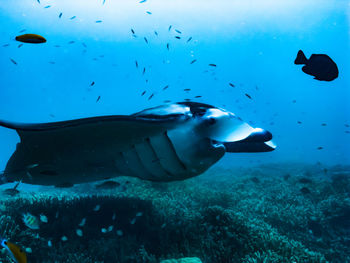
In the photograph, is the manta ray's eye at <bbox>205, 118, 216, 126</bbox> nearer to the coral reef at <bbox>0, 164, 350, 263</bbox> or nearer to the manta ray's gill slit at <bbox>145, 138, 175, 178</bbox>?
the manta ray's gill slit at <bbox>145, 138, 175, 178</bbox>

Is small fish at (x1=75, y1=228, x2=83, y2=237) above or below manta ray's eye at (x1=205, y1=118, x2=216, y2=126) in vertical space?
below

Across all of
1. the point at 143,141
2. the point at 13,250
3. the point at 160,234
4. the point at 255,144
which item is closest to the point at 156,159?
the point at 143,141

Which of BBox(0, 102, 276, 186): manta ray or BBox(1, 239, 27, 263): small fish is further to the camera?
BBox(1, 239, 27, 263): small fish

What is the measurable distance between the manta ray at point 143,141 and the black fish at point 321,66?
2.38 meters

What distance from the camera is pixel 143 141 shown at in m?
2.52

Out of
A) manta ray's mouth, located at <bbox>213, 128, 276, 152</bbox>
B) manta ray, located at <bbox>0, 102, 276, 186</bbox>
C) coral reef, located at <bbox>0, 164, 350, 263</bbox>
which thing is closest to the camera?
manta ray, located at <bbox>0, 102, 276, 186</bbox>

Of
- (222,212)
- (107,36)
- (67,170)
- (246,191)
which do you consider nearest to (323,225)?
(246,191)

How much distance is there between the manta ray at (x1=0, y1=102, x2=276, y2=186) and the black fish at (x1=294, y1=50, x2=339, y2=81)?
2.38m

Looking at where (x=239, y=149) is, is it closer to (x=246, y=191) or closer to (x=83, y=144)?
(x=83, y=144)

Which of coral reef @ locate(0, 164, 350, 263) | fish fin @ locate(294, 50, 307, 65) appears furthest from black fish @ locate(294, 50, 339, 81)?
coral reef @ locate(0, 164, 350, 263)

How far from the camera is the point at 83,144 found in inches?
101

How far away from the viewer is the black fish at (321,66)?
4379mm

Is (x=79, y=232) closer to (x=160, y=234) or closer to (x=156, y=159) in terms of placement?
(x=160, y=234)

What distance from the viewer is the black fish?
172 inches
